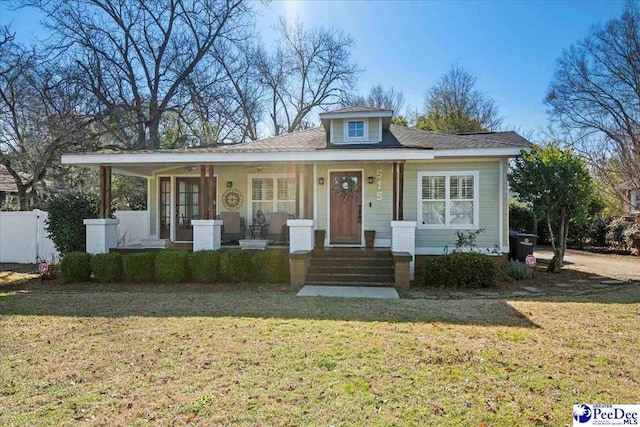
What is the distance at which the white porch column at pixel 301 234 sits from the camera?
9.20m

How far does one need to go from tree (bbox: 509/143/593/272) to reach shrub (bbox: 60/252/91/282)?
434 inches

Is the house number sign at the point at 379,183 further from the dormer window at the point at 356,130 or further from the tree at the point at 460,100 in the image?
the tree at the point at 460,100

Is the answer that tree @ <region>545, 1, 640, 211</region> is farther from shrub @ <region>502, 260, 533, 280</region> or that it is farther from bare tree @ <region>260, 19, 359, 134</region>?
bare tree @ <region>260, 19, 359, 134</region>

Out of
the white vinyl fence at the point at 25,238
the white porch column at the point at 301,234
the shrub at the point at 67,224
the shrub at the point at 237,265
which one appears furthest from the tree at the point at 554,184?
the white vinyl fence at the point at 25,238

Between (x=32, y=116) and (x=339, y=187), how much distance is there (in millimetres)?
14205

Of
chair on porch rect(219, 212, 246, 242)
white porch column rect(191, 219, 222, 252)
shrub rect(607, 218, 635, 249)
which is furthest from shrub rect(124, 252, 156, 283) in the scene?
shrub rect(607, 218, 635, 249)

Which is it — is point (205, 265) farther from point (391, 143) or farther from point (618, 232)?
point (618, 232)

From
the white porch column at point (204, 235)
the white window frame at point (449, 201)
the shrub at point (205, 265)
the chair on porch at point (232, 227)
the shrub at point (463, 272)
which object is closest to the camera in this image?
the shrub at point (463, 272)

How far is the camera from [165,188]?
1270 cm

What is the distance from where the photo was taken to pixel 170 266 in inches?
347

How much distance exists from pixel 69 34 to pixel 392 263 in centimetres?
2053

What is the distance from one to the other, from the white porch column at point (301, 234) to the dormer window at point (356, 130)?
11.8 feet

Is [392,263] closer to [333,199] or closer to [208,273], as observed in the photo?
[333,199]

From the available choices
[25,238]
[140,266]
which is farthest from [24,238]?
[140,266]
